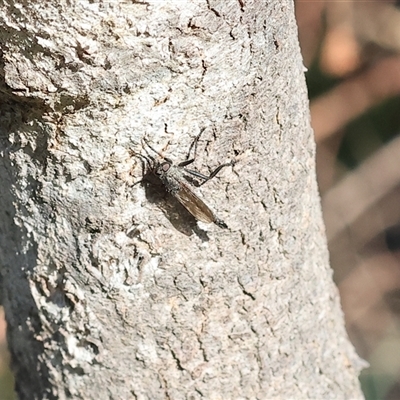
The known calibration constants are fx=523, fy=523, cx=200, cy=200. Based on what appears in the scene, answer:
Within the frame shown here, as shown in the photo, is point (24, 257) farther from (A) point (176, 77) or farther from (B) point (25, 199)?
(A) point (176, 77)

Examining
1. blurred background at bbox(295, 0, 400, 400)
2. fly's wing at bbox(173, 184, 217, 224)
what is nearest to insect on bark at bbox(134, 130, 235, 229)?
fly's wing at bbox(173, 184, 217, 224)

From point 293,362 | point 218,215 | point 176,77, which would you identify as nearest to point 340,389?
point 293,362

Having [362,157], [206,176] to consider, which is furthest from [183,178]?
[362,157]

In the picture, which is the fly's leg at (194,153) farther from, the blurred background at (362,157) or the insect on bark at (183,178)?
the blurred background at (362,157)

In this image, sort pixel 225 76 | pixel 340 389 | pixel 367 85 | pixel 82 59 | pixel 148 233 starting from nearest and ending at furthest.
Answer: pixel 82 59 → pixel 225 76 → pixel 148 233 → pixel 340 389 → pixel 367 85

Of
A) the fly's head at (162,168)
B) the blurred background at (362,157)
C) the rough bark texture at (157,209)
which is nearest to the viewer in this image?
the rough bark texture at (157,209)

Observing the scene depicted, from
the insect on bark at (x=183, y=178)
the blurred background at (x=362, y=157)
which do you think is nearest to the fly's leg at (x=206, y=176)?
the insect on bark at (x=183, y=178)

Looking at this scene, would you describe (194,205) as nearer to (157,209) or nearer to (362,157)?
(157,209)
